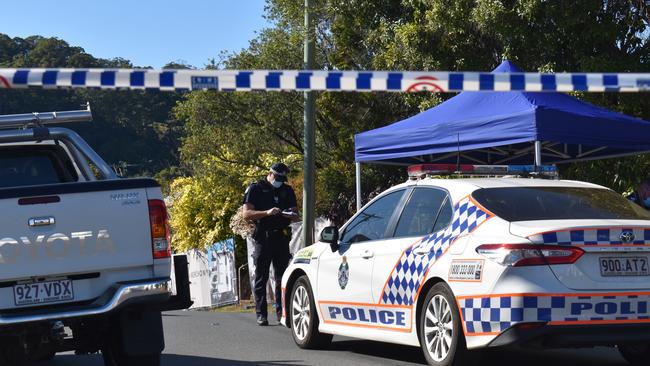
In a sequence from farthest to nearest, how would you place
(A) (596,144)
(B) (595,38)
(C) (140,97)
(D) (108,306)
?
(C) (140,97)
(B) (595,38)
(A) (596,144)
(D) (108,306)

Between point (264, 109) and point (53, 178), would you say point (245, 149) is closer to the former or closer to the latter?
point (264, 109)

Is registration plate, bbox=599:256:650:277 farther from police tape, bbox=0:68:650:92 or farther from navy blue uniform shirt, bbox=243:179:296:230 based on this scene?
navy blue uniform shirt, bbox=243:179:296:230

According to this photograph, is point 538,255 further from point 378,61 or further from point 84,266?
point 378,61

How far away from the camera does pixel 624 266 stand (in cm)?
737

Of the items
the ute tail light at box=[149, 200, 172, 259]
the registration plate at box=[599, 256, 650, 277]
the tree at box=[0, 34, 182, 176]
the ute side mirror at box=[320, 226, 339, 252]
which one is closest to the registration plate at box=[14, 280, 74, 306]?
the ute tail light at box=[149, 200, 172, 259]

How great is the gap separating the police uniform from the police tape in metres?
5.30

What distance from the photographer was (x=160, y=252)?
24.3 ft

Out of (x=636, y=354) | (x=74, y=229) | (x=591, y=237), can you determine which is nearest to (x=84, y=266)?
(x=74, y=229)

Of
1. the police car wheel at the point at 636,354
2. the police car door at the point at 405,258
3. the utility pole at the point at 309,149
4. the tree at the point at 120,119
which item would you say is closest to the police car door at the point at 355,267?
the police car door at the point at 405,258

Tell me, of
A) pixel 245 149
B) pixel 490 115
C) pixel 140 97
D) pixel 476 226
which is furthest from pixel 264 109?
pixel 140 97

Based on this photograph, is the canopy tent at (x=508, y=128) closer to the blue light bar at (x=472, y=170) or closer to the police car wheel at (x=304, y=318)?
the blue light bar at (x=472, y=170)

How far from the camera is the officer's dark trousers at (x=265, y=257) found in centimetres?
1304

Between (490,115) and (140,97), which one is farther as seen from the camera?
(140,97)

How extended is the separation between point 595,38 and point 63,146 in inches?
406
